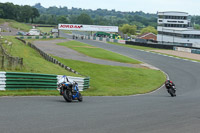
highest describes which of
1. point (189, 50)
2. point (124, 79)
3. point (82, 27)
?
point (82, 27)

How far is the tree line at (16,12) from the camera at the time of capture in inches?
6117

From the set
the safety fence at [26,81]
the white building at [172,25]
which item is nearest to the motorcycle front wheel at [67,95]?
the safety fence at [26,81]

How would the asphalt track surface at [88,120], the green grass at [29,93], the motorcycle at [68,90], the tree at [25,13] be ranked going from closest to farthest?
the asphalt track surface at [88,120], the motorcycle at [68,90], the green grass at [29,93], the tree at [25,13]

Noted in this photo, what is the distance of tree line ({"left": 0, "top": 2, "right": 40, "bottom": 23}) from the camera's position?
15538 centimetres

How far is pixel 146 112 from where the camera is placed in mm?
12117

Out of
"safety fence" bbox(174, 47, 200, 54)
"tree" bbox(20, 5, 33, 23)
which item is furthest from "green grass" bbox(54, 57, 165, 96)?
"tree" bbox(20, 5, 33, 23)

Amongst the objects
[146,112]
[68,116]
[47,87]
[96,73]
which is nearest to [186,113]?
[146,112]

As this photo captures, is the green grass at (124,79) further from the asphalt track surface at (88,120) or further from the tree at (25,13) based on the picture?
the tree at (25,13)

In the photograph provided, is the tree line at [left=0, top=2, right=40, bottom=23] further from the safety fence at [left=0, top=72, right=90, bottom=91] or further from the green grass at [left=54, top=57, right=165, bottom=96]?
the safety fence at [left=0, top=72, right=90, bottom=91]

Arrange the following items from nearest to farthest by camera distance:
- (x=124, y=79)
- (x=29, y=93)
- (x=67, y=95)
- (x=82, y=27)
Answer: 1. (x=67, y=95)
2. (x=29, y=93)
3. (x=124, y=79)
4. (x=82, y=27)

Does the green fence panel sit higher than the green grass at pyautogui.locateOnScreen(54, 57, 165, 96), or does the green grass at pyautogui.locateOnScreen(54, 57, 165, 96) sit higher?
the green fence panel

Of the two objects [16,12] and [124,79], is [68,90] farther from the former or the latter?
[16,12]

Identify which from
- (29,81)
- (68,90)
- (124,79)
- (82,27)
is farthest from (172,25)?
(68,90)

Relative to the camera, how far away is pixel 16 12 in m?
168
